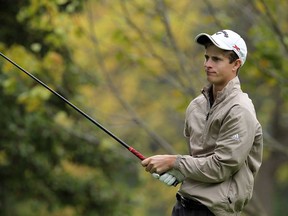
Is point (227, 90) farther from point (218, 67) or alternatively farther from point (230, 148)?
point (230, 148)

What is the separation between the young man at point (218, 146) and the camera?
14.7 ft

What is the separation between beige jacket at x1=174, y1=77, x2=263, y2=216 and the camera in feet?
14.6

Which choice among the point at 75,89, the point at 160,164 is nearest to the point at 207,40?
the point at 160,164

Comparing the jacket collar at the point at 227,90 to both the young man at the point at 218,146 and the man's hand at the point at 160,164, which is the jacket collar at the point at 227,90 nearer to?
the young man at the point at 218,146

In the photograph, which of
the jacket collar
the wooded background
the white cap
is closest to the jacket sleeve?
the jacket collar

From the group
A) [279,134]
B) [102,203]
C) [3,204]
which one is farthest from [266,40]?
[279,134]

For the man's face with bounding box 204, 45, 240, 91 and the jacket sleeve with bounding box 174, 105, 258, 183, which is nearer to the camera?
the jacket sleeve with bounding box 174, 105, 258, 183

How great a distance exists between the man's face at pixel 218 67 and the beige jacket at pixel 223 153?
0.19 feet

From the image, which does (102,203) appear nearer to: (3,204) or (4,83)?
(3,204)

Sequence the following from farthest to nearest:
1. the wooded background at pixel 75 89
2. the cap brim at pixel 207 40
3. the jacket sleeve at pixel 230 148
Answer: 1. the wooded background at pixel 75 89
2. the cap brim at pixel 207 40
3. the jacket sleeve at pixel 230 148

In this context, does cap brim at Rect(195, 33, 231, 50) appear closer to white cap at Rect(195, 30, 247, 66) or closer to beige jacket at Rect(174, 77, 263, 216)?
white cap at Rect(195, 30, 247, 66)

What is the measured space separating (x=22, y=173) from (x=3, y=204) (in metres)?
0.72

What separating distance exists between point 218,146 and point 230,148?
3.1 inches

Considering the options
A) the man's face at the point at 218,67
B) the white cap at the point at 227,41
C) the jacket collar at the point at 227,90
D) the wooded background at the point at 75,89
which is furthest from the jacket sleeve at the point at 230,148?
the wooded background at the point at 75,89
